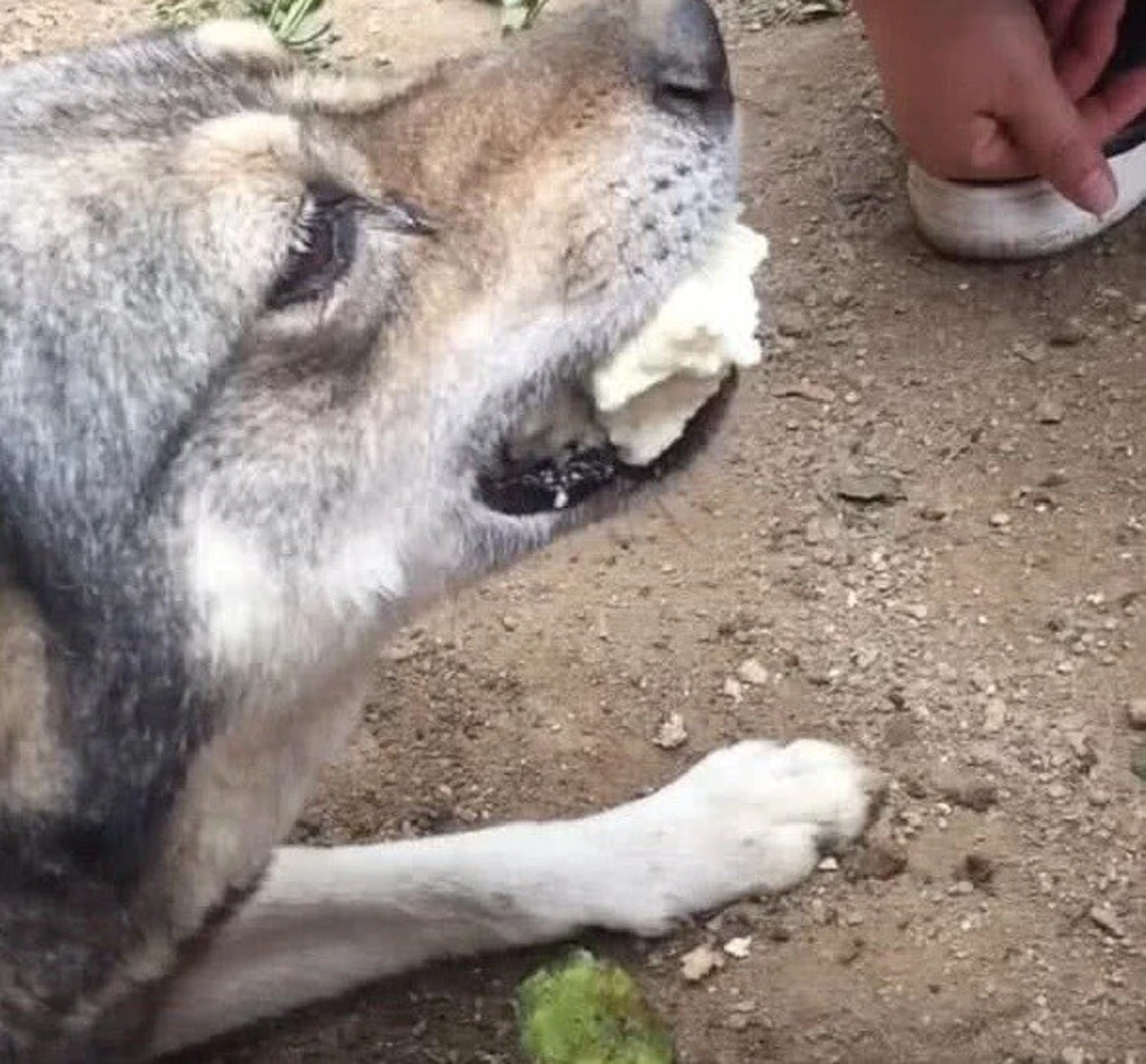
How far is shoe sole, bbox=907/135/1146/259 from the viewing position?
325 cm

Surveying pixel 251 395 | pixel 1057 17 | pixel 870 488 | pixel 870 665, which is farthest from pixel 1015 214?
pixel 251 395

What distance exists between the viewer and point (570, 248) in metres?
2.39

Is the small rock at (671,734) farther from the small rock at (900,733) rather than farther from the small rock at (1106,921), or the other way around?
the small rock at (1106,921)

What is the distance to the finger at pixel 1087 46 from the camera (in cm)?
323

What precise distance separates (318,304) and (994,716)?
98 cm

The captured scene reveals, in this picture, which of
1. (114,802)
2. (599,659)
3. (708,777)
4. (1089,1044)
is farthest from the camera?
(599,659)

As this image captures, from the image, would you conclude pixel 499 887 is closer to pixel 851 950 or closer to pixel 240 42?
pixel 851 950

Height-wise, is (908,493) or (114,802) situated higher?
(114,802)

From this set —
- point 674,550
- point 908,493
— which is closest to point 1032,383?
point 908,493

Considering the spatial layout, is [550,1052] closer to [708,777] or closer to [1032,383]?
[708,777]

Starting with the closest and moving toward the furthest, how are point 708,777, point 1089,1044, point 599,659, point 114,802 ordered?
1. point 114,802
2. point 1089,1044
3. point 708,777
4. point 599,659

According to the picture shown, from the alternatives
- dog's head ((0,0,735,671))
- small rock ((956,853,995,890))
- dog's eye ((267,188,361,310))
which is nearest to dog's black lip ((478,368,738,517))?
dog's head ((0,0,735,671))

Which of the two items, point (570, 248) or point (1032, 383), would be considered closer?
point (570, 248)

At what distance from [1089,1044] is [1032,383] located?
96 cm
